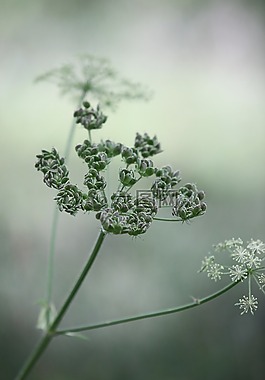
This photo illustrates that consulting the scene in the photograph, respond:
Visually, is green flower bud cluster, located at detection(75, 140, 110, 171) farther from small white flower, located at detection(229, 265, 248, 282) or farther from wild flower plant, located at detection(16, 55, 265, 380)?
small white flower, located at detection(229, 265, 248, 282)

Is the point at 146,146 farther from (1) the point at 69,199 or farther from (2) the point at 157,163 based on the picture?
(2) the point at 157,163

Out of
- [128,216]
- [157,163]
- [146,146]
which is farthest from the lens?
[157,163]

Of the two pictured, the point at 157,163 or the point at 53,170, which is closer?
the point at 53,170

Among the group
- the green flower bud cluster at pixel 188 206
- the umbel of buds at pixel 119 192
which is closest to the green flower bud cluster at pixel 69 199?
the umbel of buds at pixel 119 192

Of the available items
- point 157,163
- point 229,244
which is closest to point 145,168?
point 229,244

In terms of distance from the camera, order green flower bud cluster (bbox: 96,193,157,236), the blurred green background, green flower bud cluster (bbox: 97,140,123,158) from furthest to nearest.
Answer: the blurred green background → green flower bud cluster (bbox: 97,140,123,158) → green flower bud cluster (bbox: 96,193,157,236)

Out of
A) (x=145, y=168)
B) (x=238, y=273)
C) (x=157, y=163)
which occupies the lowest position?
(x=238, y=273)

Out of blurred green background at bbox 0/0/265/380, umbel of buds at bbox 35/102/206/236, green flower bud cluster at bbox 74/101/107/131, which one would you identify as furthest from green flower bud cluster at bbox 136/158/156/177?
blurred green background at bbox 0/0/265/380

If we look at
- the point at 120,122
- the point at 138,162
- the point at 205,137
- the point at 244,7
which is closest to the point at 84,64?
the point at 138,162

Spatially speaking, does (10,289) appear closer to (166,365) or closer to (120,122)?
(166,365)

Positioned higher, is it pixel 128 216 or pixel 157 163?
pixel 157 163
